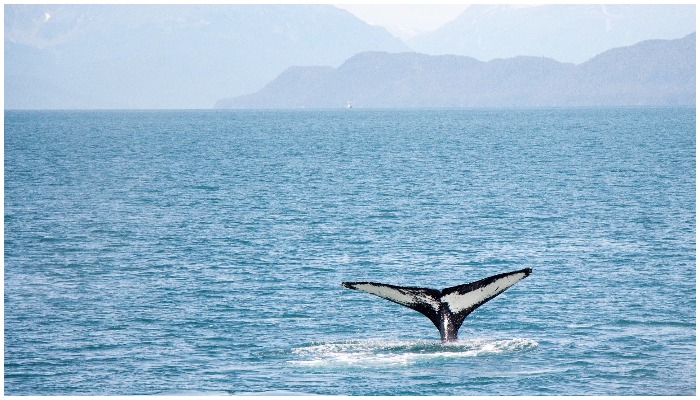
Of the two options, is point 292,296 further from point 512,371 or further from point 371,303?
Result: point 512,371

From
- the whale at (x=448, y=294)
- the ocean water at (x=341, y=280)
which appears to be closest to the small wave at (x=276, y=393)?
the ocean water at (x=341, y=280)

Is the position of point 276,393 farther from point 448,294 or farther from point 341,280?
point 341,280

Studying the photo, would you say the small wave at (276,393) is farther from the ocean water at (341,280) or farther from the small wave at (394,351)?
the small wave at (394,351)

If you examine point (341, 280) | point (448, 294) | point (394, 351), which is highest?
point (448, 294)

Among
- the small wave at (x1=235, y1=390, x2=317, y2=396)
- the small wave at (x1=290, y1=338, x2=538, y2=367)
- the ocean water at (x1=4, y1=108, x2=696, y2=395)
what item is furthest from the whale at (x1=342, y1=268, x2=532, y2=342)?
the small wave at (x1=235, y1=390, x2=317, y2=396)

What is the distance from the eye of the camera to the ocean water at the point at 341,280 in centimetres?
3266

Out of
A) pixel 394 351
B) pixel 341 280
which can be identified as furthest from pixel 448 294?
pixel 341 280

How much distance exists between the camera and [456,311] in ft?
98.9

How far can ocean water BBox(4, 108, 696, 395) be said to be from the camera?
32.7 meters

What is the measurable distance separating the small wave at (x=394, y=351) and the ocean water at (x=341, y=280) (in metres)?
0.13

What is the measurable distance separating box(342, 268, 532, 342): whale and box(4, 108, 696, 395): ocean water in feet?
6.30

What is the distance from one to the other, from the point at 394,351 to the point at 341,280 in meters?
15.2

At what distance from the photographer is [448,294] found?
29031 mm

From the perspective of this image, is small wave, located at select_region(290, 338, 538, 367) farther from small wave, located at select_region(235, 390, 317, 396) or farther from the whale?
small wave, located at select_region(235, 390, 317, 396)
